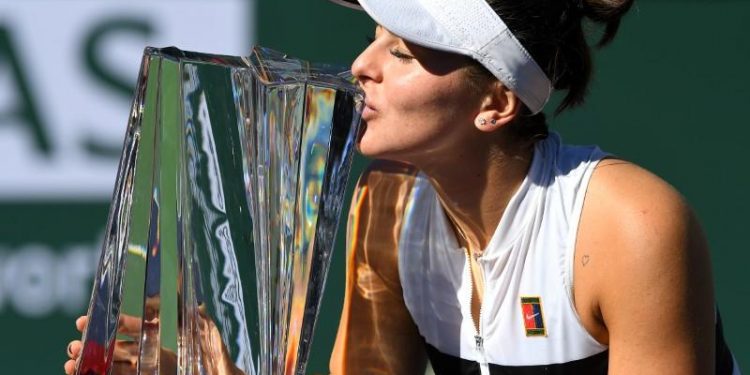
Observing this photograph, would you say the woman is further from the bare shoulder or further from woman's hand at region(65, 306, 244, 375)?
woman's hand at region(65, 306, 244, 375)

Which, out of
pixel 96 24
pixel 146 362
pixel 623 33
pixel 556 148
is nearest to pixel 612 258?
pixel 556 148

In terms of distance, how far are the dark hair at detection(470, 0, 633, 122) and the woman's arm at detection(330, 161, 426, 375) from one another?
268mm

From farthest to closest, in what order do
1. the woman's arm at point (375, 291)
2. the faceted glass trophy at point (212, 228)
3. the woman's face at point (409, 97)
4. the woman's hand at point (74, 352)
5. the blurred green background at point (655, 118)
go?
1. the blurred green background at point (655, 118)
2. the woman's arm at point (375, 291)
3. the woman's face at point (409, 97)
4. the woman's hand at point (74, 352)
5. the faceted glass trophy at point (212, 228)

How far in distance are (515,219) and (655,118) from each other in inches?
47.5

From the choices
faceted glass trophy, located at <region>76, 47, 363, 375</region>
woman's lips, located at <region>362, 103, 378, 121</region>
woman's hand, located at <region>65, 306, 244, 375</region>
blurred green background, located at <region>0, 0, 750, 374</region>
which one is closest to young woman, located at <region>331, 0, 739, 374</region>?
woman's lips, located at <region>362, 103, 378, 121</region>

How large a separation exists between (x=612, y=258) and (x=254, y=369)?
466mm

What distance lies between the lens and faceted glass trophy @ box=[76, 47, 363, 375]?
1.23 m

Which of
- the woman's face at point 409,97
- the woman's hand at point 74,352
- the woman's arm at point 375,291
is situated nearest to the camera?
the woman's hand at point 74,352

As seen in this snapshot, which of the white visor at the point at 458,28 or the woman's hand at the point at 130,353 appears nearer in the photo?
the woman's hand at the point at 130,353

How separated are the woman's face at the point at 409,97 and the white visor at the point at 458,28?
0.04 meters

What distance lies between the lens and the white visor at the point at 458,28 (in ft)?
4.59

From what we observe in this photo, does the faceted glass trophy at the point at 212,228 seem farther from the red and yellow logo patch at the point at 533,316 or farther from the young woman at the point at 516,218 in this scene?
the red and yellow logo patch at the point at 533,316

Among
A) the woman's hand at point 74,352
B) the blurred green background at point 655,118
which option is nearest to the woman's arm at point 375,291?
the woman's hand at point 74,352

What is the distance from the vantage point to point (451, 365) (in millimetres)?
1640
